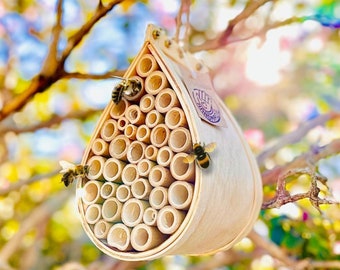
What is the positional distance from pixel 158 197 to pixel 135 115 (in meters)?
0.09

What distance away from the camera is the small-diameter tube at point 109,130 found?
22.0 inches

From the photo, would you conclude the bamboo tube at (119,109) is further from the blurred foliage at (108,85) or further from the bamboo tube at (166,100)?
the blurred foliage at (108,85)

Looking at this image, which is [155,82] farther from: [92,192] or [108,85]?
[108,85]

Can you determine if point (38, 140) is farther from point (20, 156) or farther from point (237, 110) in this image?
point (237, 110)

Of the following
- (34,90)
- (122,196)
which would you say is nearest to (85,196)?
(122,196)

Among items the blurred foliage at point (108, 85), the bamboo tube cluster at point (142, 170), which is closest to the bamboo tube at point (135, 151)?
the bamboo tube cluster at point (142, 170)

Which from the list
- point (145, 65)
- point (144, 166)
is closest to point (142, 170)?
point (144, 166)

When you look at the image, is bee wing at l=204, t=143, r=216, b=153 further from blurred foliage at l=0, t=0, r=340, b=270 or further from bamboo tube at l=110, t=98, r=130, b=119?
blurred foliage at l=0, t=0, r=340, b=270

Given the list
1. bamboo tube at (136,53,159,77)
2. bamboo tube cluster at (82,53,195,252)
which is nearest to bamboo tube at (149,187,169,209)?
bamboo tube cluster at (82,53,195,252)

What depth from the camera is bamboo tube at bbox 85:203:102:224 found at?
540 mm

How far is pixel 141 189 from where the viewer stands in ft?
1.74

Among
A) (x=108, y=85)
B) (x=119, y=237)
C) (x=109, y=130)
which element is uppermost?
(x=108, y=85)

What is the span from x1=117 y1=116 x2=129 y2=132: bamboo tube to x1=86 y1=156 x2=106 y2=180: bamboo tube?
34mm

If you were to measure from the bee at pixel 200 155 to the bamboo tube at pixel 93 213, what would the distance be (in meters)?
0.10
